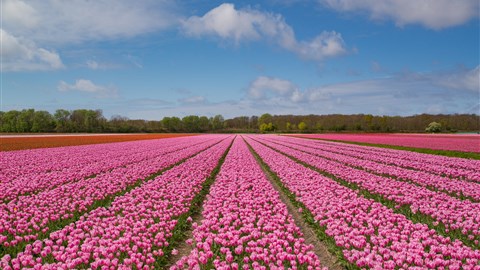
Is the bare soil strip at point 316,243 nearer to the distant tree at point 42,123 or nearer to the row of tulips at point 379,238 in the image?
the row of tulips at point 379,238

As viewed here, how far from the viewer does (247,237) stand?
6312 millimetres

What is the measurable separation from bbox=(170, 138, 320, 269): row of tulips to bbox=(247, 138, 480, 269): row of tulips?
78 centimetres

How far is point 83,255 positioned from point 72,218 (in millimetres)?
2890

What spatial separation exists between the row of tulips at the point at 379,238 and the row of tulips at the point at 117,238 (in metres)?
3.36

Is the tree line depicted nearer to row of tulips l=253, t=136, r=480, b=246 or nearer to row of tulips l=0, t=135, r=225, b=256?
row of tulips l=253, t=136, r=480, b=246

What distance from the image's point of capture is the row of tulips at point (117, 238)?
5.22 metres

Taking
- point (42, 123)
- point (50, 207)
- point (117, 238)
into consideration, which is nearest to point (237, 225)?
point (117, 238)

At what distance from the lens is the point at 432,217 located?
313 inches

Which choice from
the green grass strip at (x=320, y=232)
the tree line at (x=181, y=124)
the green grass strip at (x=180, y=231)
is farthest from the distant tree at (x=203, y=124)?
the green grass strip at (x=320, y=232)

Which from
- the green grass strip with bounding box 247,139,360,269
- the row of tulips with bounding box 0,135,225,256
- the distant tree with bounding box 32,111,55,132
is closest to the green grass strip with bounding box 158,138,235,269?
the row of tulips with bounding box 0,135,225,256

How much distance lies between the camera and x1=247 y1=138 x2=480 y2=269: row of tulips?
5270 millimetres

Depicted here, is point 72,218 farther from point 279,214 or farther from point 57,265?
point 279,214

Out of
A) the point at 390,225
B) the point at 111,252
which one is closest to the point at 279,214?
the point at 390,225

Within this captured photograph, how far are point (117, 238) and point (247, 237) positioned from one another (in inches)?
99.5
